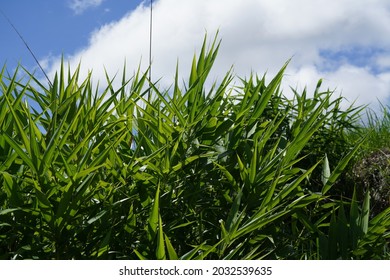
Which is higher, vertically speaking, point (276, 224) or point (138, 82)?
point (138, 82)

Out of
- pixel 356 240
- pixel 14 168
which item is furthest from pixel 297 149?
pixel 14 168

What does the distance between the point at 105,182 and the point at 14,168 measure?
0.29m

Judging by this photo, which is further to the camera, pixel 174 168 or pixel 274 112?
pixel 274 112

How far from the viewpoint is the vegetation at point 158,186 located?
1874 mm

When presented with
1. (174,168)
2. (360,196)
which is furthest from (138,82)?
(360,196)

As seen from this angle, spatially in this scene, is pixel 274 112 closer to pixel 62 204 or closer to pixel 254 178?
pixel 254 178

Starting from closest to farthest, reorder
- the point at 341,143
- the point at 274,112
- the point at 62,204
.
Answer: the point at 62,204
the point at 274,112
the point at 341,143

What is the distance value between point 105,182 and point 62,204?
19 centimetres

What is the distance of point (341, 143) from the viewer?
10.2ft

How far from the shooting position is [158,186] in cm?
178

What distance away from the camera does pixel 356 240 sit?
85.3 inches

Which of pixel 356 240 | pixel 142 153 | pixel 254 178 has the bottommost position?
pixel 356 240

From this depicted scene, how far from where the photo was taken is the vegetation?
1874 mm

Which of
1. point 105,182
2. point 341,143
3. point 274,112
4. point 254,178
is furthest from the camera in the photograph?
point 341,143
